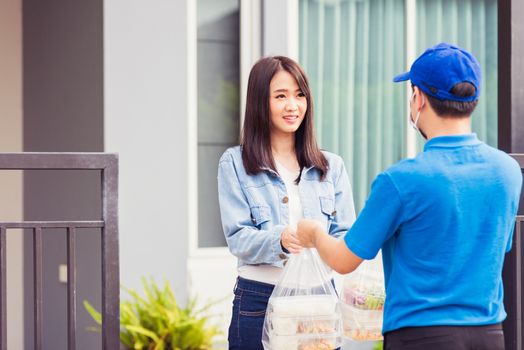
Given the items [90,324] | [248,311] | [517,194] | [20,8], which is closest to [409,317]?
[517,194]

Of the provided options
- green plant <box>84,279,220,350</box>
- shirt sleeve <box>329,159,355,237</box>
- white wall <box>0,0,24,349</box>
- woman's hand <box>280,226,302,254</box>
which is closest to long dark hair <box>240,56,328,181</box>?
shirt sleeve <box>329,159,355,237</box>

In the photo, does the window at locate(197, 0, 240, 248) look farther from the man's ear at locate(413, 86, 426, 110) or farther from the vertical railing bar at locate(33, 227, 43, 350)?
the man's ear at locate(413, 86, 426, 110)

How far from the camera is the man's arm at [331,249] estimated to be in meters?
2.28

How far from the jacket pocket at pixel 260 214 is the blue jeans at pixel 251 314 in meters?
0.20

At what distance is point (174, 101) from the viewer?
5820mm

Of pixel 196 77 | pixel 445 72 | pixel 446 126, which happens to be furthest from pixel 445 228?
pixel 196 77

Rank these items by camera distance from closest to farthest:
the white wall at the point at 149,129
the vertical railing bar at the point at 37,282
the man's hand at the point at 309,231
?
the man's hand at the point at 309,231, the vertical railing bar at the point at 37,282, the white wall at the point at 149,129

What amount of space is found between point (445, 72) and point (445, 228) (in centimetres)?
39

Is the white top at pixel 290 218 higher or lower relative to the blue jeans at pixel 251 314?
higher

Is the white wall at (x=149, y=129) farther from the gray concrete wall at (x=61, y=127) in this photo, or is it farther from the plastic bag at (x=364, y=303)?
the plastic bag at (x=364, y=303)

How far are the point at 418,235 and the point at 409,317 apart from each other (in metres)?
0.21

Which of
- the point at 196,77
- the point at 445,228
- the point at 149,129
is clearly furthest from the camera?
the point at 196,77

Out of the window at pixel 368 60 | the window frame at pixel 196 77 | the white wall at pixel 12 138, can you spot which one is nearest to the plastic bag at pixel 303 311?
the window frame at pixel 196 77

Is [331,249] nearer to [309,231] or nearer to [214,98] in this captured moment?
[309,231]
